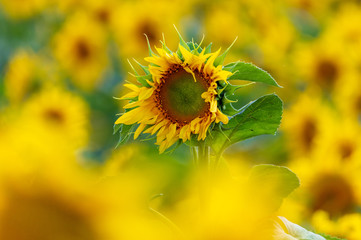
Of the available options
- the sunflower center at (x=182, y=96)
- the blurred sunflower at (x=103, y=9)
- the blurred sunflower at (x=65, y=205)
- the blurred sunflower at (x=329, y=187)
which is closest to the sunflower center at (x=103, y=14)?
the blurred sunflower at (x=103, y=9)

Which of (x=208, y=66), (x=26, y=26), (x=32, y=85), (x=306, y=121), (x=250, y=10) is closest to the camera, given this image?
(x=208, y=66)

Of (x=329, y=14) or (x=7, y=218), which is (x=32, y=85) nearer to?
(x=329, y=14)

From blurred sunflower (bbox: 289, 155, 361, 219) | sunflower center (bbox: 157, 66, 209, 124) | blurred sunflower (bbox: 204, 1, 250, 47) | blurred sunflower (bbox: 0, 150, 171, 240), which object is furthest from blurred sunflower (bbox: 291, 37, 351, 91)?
blurred sunflower (bbox: 0, 150, 171, 240)

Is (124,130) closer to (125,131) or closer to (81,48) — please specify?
(125,131)

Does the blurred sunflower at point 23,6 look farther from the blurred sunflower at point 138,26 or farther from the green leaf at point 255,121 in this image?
the green leaf at point 255,121

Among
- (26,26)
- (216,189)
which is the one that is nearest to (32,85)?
(26,26)
